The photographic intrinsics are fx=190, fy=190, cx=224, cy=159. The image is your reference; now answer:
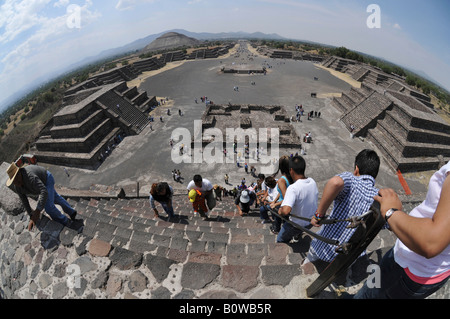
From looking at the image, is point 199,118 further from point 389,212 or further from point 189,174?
point 389,212

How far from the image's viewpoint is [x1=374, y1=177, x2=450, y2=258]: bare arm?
114 cm

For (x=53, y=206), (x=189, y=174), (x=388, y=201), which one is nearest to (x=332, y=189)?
(x=388, y=201)

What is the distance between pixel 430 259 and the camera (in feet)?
5.23

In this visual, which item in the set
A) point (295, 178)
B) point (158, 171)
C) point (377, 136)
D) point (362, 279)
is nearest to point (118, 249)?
point (295, 178)

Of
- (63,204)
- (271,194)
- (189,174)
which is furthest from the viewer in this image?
(189,174)

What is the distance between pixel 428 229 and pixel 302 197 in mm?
1917

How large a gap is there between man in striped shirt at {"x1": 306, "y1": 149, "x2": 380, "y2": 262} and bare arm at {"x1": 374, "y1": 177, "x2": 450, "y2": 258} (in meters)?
0.89

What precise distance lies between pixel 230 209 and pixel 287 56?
57.5 m

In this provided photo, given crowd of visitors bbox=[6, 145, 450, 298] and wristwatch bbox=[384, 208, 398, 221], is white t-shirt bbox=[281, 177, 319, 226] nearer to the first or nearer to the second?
crowd of visitors bbox=[6, 145, 450, 298]

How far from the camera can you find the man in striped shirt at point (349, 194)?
7.30 feet

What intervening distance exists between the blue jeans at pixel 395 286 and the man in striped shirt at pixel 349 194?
1.56 ft

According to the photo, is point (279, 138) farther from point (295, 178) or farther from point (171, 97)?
point (171, 97)

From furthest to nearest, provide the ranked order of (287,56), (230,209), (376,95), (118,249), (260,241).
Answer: (287,56)
(376,95)
(230,209)
(260,241)
(118,249)

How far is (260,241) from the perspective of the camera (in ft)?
13.0
